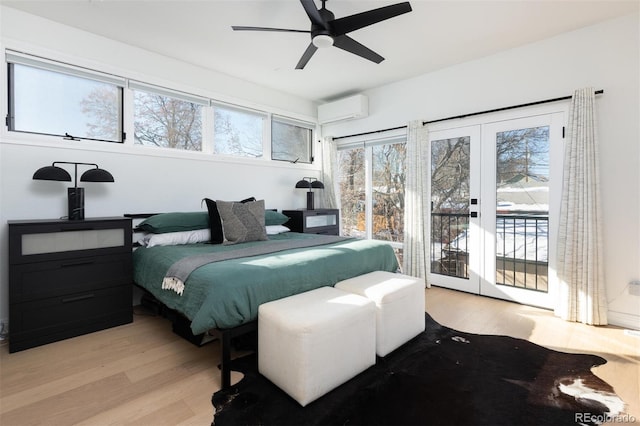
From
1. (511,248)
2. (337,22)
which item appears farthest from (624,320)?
(337,22)

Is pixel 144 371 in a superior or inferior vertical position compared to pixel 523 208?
inferior

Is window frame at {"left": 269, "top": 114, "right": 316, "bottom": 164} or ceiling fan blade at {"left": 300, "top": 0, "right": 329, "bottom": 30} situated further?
window frame at {"left": 269, "top": 114, "right": 316, "bottom": 164}

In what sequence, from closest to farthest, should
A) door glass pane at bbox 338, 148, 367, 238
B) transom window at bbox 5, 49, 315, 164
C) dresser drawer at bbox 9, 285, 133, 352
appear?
dresser drawer at bbox 9, 285, 133, 352 → transom window at bbox 5, 49, 315, 164 → door glass pane at bbox 338, 148, 367, 238

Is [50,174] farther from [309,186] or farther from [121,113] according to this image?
[309,186]

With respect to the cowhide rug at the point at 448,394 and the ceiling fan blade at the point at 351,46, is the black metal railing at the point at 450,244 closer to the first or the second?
the cowhide rug at the point at 448,394

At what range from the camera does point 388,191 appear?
4.63 meters

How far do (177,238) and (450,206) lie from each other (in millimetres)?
3217

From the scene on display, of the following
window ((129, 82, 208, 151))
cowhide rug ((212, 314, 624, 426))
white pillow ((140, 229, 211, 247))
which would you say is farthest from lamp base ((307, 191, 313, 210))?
cowhide rug ((212, 314, 624, 426))

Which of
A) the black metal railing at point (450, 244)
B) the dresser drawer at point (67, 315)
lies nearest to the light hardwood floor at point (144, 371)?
the dresser drawer at point (67, 315)

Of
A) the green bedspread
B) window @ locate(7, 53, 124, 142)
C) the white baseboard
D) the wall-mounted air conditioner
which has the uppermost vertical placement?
the wall-mounted air conditioner

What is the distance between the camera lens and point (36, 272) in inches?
94.0

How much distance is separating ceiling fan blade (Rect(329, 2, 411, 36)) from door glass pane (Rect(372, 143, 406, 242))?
7.94ft

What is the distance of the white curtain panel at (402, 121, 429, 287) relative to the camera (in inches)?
157

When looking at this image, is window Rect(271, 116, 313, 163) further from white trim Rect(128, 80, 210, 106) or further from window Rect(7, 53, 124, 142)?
window Rect(7, 53, 124, 142)
